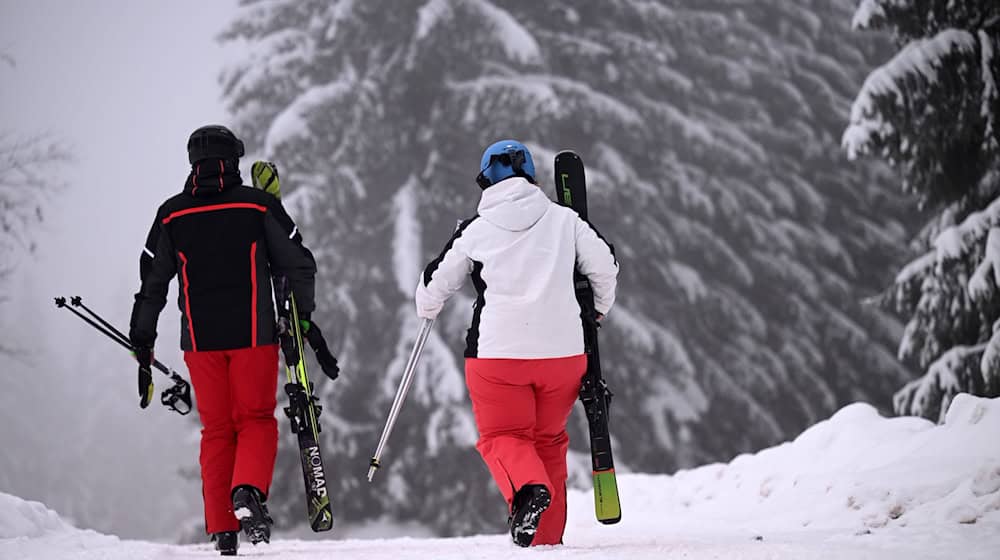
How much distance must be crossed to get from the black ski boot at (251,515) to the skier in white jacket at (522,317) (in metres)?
0.94

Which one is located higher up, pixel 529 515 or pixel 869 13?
pixel 869 13

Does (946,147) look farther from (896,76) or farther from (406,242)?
(406,242)

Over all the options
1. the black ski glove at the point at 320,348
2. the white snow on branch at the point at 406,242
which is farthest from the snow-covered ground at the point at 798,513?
the white snow on branch at the point at 406,242

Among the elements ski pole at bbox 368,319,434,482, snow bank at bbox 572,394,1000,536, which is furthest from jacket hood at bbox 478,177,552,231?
snow bank at bbox 572,394,1000,536

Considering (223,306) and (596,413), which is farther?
(596,413)

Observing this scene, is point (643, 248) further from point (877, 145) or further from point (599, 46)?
point (877, 145)

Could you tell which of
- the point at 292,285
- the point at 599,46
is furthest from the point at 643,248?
the point at 292,285

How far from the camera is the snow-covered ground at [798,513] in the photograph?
3.83 metres

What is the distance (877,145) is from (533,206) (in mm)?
5777

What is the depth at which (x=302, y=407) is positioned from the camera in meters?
4.73

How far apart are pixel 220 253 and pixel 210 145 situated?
1.58 feet

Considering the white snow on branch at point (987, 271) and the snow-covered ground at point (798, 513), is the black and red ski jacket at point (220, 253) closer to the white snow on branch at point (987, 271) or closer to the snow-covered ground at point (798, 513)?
the snow-covered ground at point (798, 513)

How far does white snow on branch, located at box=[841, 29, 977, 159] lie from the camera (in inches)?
337

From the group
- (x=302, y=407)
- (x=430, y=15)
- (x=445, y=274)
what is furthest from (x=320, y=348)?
(x=430, y=15)
